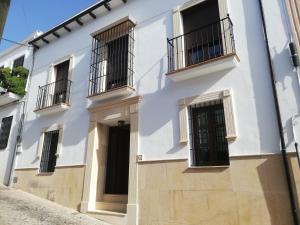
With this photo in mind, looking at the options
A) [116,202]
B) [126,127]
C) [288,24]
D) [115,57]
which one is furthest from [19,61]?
[288,24]

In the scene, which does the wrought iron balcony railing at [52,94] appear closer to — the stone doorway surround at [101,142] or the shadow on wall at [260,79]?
the stone doorway surround at [101,142]

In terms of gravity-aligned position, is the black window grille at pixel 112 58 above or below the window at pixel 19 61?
below

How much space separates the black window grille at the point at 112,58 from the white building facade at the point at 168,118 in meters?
0.04

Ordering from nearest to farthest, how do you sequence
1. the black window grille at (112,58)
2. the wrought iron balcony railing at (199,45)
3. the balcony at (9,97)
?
the wrought iron balcony railing at (199,45) < the black window grille at (112,58) < the balcony at (9,97)

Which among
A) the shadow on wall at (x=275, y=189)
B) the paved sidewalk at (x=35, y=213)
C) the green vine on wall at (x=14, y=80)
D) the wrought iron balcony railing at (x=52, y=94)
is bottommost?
the paved sidewalk at (x=35, y=213)

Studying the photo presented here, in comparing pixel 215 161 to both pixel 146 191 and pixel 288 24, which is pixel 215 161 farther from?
pixel 288 24

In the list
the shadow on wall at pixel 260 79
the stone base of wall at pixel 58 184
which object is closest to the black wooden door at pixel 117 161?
the stone base of wall at pixel 58 184

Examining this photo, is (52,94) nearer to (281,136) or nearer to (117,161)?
(117,161)

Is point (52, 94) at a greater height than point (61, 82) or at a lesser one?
lesser

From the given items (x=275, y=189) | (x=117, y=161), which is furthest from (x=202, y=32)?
(x=117, y=161)

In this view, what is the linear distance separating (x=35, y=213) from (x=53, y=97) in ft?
14.5

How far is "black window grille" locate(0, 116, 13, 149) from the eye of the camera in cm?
1061

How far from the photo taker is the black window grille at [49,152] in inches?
340

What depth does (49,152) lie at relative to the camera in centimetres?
888
